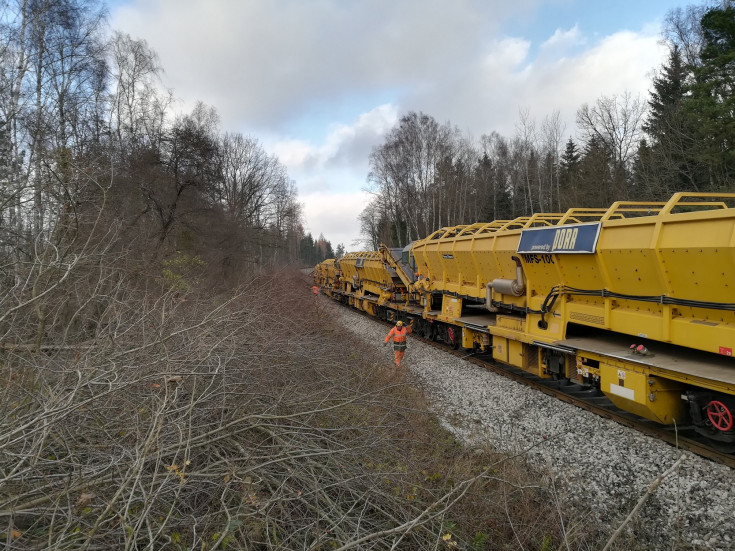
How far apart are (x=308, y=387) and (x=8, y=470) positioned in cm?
297

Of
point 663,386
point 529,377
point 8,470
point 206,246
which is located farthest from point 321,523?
point 206,246

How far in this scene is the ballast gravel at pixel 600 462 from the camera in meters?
3.76

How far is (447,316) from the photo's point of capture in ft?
37.3

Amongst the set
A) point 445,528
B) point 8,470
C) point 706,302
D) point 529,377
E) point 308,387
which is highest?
point 706,302

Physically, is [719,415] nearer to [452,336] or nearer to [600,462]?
[600,462]

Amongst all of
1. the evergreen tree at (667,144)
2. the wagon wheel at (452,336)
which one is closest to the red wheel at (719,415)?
the wagon wheel at (452,336)

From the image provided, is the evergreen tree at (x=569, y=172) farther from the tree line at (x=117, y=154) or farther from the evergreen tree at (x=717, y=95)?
the tree line at (x=117, y=154)

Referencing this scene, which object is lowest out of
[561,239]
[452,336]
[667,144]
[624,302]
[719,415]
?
[452,336]

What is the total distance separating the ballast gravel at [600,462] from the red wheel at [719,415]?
44 centimetres

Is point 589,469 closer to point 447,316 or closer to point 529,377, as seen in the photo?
point 529,377

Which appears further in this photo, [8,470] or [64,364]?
[64,364]

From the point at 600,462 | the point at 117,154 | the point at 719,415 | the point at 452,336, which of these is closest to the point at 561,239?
the point at 719,415

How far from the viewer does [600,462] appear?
197 inches

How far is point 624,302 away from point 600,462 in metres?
2.44
